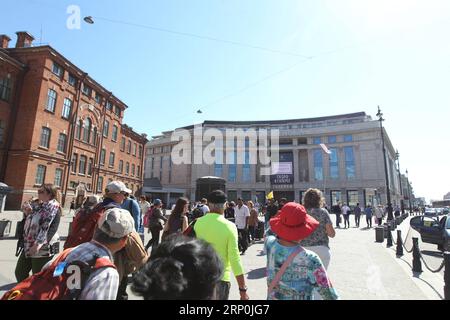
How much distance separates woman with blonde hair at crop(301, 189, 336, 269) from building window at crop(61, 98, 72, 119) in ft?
102

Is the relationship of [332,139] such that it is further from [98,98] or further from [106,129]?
[98,98]

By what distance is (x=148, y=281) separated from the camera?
1.32 meters

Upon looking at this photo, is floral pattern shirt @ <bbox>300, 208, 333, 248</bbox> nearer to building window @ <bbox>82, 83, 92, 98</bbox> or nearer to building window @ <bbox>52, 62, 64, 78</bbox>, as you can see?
building window @ <bbox>52, 62, 64, 78</bbox>

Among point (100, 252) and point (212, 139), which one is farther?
point (212, 139)

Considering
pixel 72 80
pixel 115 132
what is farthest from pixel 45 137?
pixel 115 132

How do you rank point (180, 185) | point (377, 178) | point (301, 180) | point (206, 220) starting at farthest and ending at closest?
point (180, 185)
point (301, 180)
point (377, 178)
point (206, 220)

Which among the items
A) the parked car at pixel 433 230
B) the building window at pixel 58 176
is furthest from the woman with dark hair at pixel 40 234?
the building window at pixel 58 176

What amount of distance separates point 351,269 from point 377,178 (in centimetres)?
5686

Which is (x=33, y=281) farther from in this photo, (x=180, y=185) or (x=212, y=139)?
(x=180, y=185)

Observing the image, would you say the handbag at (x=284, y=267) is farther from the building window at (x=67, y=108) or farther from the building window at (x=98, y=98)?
the building window at (x=98, y=98)

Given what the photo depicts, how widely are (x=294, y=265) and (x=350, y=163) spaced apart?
Result: 64.7 metres

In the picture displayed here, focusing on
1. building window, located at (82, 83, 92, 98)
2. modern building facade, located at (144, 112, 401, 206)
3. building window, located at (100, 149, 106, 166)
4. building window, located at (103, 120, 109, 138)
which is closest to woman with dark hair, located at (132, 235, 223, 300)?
building window, located at (82, 83, 92, 98)
